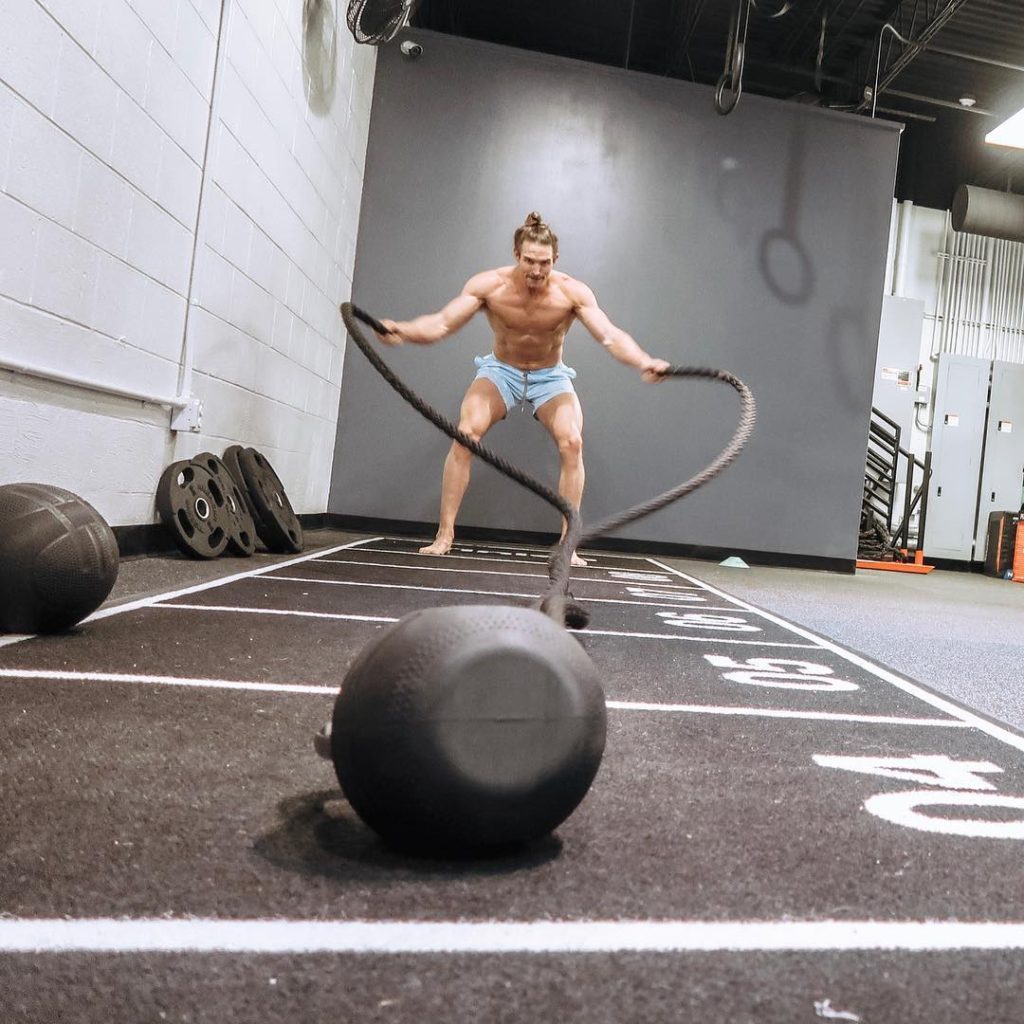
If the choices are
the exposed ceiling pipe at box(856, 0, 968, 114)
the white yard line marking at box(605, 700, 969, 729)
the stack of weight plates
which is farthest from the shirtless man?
the exposed ceiling pipe at box(856, 0, 968, 114)

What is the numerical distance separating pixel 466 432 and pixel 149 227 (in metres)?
1.94

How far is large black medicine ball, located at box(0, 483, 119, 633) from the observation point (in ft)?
5.82

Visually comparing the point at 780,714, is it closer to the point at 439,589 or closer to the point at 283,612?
the point at 283,612

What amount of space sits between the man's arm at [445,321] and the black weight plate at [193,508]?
36.2 inches

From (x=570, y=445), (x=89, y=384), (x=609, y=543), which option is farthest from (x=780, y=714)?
(x=609, y=543)

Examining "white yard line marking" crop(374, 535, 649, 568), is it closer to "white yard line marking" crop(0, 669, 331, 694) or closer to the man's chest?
the man's chest

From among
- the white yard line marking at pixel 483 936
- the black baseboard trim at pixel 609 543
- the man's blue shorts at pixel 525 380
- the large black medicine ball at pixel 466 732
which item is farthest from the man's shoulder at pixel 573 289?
the white yard line marking at pixel 483 936

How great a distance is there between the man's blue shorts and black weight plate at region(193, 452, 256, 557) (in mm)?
1490

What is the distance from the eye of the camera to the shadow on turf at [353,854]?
868 millimetres

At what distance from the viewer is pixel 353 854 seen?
898 mm

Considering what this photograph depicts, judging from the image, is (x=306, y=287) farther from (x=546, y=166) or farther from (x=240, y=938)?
(x=240, y=938)

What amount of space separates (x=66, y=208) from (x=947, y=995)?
2748 millimetres

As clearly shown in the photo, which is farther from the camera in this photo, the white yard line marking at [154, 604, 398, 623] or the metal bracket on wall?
the metal bracket on wall

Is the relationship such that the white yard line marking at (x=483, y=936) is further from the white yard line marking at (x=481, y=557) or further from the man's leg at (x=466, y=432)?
the man's leg at (x=466, y=432)
